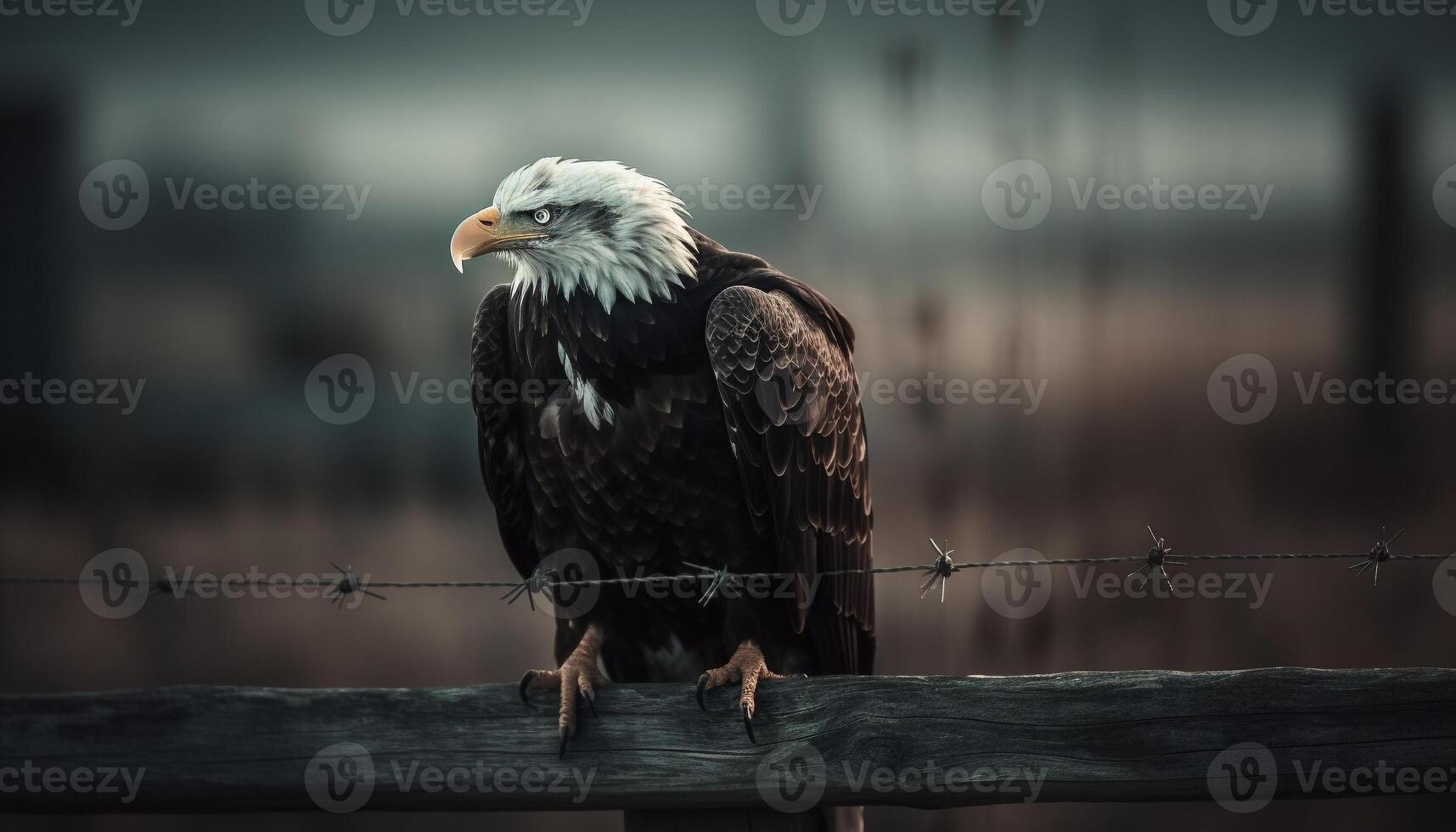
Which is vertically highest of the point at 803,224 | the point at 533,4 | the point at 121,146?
the point at 533,4

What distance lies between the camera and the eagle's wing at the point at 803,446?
2.27 m

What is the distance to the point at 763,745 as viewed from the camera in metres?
1.84

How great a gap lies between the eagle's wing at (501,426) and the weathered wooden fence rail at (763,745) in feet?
2.67

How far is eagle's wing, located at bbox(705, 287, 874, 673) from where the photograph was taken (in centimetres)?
227

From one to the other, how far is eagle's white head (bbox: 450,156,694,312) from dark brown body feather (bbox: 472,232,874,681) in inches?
2.0

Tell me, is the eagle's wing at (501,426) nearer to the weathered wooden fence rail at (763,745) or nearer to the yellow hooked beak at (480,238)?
the yellow hooked beak at (480,238)

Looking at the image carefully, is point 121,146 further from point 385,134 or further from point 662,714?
point 662,714

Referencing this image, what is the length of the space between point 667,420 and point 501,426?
507 millimetres

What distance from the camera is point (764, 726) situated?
1.85 metres

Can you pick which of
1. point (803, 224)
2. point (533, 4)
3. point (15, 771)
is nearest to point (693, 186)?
point (803, 224)

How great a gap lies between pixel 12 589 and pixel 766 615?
7.62 feet

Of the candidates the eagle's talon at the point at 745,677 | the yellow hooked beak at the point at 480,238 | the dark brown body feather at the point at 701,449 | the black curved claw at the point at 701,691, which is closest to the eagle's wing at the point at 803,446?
the dark brown body feather at the point at 701,449

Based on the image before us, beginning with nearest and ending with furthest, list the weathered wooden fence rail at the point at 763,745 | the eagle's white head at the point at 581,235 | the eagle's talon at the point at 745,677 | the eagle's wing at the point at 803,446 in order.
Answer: the weathered wooden fence rail at the point at 763,745
the eagle's talon at the point at 745,677
the eagle's wing at the point at 803,446
the eagle's white head at the point at 581,235

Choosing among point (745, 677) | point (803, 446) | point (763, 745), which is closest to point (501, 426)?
point (803, 446)
